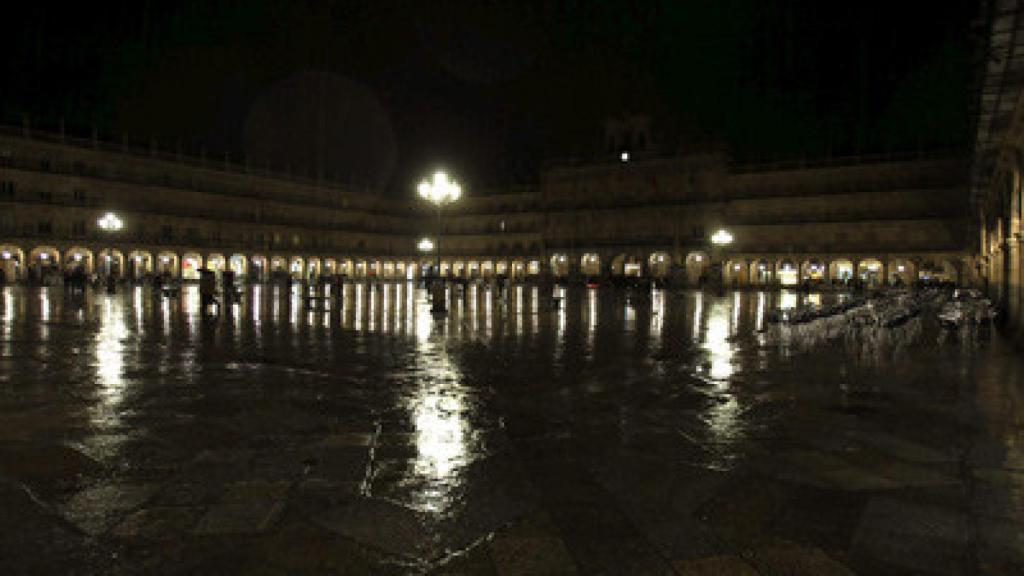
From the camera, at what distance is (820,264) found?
51.2 metres

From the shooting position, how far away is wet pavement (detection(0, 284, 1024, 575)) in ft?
8.33

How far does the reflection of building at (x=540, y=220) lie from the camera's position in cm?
4572

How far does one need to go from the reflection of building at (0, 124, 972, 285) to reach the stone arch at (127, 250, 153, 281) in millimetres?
127

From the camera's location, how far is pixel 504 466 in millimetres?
3645

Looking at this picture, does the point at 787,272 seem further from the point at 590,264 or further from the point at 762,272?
the point at 590,264

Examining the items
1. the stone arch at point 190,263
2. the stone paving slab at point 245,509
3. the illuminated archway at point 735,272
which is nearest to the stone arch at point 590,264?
the illuminated archway at point 735,272

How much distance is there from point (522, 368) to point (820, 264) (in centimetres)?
5005

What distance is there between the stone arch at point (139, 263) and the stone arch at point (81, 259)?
2.41 metres

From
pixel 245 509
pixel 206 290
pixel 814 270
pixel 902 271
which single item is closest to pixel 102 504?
pixel 245 509

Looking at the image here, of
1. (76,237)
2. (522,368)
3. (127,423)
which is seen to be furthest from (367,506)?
(76,237)

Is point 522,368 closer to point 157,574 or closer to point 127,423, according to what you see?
point 127,423

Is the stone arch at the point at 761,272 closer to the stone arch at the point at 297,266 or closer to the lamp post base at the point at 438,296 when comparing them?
the stone arch at the point at 297,266

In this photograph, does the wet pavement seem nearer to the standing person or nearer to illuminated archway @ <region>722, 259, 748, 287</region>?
the standing person

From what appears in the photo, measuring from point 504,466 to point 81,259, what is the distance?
5262 centimetres
